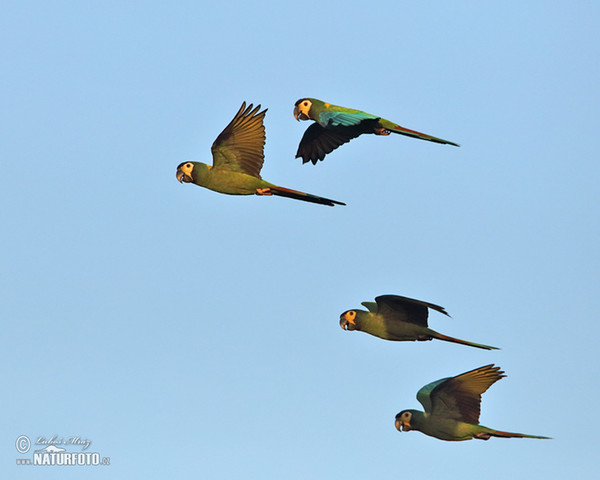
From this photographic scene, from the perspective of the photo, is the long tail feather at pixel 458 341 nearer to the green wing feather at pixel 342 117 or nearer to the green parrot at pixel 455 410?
the green parrot at pixel 455 410

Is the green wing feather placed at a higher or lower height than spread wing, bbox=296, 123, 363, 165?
lower

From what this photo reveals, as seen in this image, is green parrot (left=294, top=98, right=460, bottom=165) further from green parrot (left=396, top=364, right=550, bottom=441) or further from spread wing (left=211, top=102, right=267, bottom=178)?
green parrot (left=396, top=364, right=550, bottom=441)

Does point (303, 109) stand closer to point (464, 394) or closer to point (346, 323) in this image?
point (346, 323)

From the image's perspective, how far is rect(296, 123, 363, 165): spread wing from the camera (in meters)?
27.4

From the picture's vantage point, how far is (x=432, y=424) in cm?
2348

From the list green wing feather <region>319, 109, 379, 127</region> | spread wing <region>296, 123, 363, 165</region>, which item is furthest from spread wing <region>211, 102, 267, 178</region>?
spread wing <region>296, 123, 363, 165</region>

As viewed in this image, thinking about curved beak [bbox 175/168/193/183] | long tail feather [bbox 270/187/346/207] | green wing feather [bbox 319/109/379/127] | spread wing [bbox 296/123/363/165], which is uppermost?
spread wing [bbox 296/123/363/165]

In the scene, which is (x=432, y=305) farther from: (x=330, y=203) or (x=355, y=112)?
(x=355, y=112)

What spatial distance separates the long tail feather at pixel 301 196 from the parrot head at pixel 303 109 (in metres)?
3.48

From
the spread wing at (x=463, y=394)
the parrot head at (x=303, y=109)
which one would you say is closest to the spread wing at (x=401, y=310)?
the spread wing at (x=463, y=394)

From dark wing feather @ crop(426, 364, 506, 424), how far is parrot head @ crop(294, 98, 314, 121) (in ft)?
22.6

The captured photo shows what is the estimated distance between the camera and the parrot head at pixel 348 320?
2407 centimetres

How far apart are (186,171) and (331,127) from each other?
165 inches

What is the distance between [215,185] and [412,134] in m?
4.93
